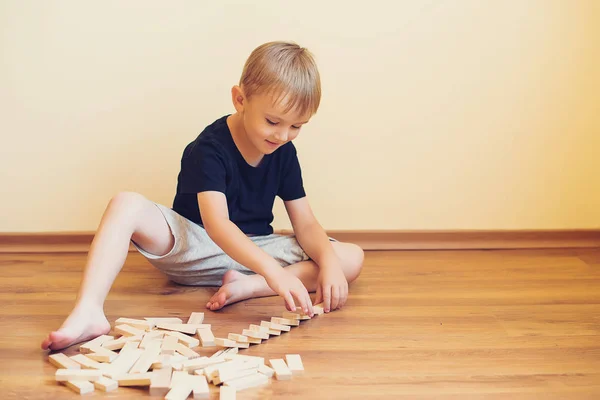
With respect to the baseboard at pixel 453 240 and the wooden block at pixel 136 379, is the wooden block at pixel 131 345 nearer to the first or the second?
the wooden block at pixel 136 379

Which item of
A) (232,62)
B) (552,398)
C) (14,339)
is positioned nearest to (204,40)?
(232,62)

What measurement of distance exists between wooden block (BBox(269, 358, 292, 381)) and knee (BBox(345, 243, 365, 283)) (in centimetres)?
44

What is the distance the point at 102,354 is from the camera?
1111 mm

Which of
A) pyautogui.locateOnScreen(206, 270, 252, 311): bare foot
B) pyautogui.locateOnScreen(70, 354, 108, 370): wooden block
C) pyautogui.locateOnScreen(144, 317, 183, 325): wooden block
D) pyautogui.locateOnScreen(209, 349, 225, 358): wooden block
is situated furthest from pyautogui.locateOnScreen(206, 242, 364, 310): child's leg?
pyautogui.locateOnScreen(70, 354, 108, 370): wooden block

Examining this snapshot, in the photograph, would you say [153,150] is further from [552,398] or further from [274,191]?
[552,398]

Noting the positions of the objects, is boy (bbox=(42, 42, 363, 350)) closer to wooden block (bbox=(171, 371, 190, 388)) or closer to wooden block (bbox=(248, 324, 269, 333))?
wooden block (bbox=(248, 324, 269, 333))

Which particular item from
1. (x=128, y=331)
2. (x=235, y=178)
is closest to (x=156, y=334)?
(x=128, y=331)

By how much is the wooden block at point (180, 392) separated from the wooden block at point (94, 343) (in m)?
0.22

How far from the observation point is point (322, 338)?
4.08 feet

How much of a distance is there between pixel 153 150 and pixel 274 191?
43 centimetres

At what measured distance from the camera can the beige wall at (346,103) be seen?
1.72 metres

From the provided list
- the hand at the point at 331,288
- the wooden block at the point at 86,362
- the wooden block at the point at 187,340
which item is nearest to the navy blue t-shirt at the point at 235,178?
the hand at the point at 331,288

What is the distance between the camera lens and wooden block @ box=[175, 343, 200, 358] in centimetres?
113

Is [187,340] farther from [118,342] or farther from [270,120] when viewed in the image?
[270,120]
